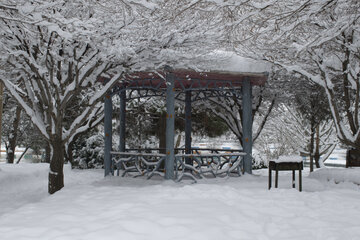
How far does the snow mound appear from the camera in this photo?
9.49 meters

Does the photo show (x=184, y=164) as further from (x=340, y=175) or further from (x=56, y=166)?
(x=340, y=175)

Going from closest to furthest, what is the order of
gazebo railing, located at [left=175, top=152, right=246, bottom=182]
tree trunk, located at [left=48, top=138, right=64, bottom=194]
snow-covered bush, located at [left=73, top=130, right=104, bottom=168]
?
1. tree trunk, located at [left=48, top=138, right=64, bottom=194]
2. gazebo railing, located at [left=175, top=152, right=246, bottom=182]
3. snow-covered bush, located at [left=73, top=130, right=104, bottom=168]

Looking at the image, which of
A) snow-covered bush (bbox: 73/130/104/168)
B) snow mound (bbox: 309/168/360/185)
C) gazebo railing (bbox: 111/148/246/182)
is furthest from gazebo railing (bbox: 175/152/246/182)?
snow-covered bush (bbox: 73/130/104/168)

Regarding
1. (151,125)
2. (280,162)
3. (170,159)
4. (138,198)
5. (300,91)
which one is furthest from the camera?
(151,125)

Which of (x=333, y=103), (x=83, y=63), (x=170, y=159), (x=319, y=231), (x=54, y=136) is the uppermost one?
(x=83, y=63)

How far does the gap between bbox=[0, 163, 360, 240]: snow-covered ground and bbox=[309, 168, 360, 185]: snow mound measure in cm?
69

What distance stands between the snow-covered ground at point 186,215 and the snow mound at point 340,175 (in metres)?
0.69

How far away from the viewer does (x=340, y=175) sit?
9.94 m

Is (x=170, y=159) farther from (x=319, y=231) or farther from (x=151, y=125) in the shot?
(x=151, y=125)

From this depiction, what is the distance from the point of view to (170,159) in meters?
9.85

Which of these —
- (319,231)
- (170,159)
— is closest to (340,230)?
(319,231)

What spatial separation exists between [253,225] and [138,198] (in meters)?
2.50

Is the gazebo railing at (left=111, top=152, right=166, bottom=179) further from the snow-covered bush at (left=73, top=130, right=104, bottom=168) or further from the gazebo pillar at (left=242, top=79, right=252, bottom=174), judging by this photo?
the snow-covered bush at (left=73, top=130, right=104, bottom=168)

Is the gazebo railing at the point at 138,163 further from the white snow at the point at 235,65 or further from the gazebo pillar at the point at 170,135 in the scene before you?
the white snow at the point at 235,65
